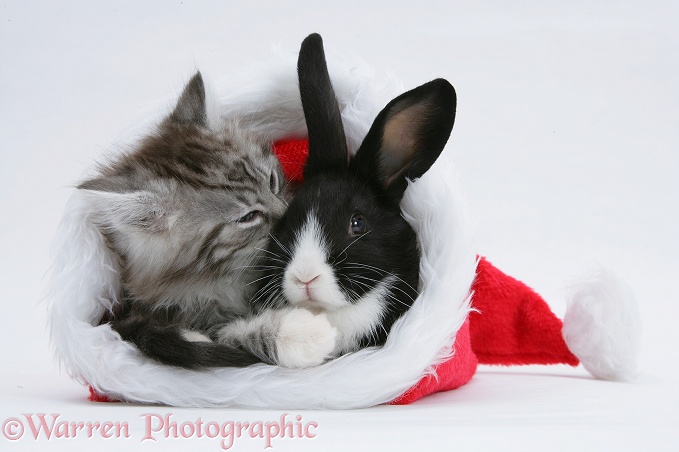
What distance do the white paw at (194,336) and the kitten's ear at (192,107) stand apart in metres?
0.65

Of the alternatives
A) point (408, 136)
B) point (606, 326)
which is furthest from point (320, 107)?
point (606, 326)

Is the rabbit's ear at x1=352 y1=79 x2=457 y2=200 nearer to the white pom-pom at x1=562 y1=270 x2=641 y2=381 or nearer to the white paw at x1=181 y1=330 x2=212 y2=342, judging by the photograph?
the white paw at x1=181 y1=330 x2=212 y2=342

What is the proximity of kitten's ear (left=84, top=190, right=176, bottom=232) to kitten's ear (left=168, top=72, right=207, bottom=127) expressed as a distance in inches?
14.5

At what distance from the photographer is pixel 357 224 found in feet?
6.49

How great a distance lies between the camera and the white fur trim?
6.15 feet

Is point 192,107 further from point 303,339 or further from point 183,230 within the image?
point 303,339

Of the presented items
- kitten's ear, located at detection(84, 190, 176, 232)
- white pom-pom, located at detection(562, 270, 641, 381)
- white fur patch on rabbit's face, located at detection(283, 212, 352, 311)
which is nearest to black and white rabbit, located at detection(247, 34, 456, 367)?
white fur patch on rabbit's face, located at detection(283, 212, 352, 311)

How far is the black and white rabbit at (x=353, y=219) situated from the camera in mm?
1882

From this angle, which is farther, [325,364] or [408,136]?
[408,136]

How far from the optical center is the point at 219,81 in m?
2.48

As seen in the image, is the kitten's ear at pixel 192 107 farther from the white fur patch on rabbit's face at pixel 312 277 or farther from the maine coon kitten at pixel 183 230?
the white fur patch on rabbit's face at pixel 312 277

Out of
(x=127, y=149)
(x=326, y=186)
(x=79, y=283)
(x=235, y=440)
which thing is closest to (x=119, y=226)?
(x=79, y=283)

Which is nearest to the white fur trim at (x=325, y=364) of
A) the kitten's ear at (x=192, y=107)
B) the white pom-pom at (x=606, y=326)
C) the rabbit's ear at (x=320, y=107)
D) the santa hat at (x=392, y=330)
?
the santa hat at (x=392, y=330)

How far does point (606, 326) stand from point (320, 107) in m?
1.17
